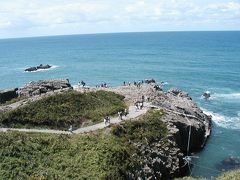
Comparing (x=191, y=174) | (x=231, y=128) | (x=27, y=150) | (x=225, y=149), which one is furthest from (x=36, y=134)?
(x=231, y=128)

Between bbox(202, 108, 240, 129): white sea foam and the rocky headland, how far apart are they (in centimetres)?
324

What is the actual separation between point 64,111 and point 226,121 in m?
39.5

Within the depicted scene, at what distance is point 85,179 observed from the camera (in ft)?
156

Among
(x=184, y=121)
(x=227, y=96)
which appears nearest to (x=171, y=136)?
(x=184, y=121)

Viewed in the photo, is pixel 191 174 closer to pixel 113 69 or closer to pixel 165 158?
pixel 165 158

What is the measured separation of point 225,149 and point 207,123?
1106 cm

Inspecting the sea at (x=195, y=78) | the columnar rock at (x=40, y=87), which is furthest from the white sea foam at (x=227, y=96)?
the columnar rock at (x=40, y=87)

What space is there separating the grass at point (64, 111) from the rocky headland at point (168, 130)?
4.09 m

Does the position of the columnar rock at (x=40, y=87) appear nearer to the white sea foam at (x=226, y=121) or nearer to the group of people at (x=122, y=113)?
the group of people at (x=122, y=113)

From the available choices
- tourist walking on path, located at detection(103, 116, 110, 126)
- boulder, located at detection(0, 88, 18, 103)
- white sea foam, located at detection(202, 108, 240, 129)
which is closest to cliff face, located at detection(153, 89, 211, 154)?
white sea foam, located at detection(202, 108, 240, 129)

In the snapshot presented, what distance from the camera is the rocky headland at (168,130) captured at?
57750mm

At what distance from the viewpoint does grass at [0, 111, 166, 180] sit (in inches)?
1886

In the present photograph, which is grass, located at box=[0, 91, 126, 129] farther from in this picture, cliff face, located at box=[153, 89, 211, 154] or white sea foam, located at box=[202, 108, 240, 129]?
white sea foam, located at box=[202, 108, 240, 129]

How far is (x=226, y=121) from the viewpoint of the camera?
3497 inches
